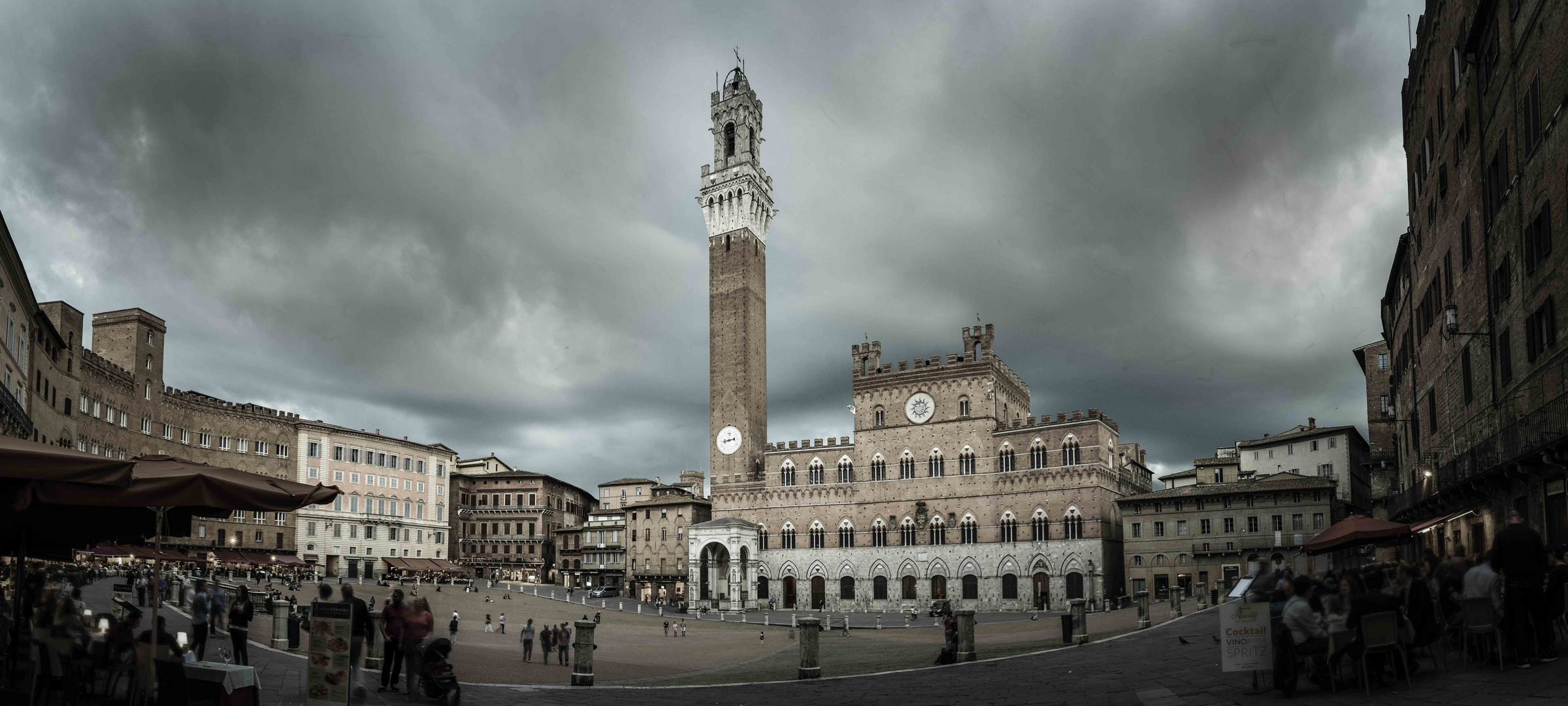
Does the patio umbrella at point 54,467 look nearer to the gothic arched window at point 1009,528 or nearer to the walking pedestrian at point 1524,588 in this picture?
the walking pedestrian at point 1524,588

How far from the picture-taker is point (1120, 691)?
13883 mm

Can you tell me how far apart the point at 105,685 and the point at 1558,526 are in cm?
2223

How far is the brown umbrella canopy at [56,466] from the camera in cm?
848

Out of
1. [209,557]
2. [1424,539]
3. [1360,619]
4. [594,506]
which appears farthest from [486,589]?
[1360,619]

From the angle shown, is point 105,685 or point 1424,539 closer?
point 105,685

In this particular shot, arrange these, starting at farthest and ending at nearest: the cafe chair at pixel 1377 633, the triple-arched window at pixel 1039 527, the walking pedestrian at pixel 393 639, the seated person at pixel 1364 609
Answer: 1. the triple-arched window at pixel 1039 527
2. the walking pedestrian at pixel 393 639
3. the seated person at pixel 1364 609
4. the cafe chair at pixel 1377 633

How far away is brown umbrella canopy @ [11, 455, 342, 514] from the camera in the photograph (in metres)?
9.06

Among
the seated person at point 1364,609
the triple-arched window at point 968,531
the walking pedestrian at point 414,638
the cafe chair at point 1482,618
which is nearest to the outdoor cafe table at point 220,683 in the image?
the walking pedestrian at point 414,638

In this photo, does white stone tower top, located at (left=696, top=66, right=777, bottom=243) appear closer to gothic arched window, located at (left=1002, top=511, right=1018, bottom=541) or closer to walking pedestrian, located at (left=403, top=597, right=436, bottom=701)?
gothic arched window, located at (left=1002, top=511, right=1018, bottom=541)

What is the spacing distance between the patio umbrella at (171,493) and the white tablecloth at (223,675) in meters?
0.34

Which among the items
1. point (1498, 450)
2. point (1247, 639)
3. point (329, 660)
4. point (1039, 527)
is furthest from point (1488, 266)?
point (1039, 527)

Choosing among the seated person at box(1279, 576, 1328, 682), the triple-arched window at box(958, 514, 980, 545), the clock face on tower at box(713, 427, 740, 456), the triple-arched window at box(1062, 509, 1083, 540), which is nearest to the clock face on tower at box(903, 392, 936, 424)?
the triple-arched window at box(958, 514, 980, 545)

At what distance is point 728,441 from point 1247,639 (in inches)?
2513

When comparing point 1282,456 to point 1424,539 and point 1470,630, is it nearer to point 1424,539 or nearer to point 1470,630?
point 1424,539
